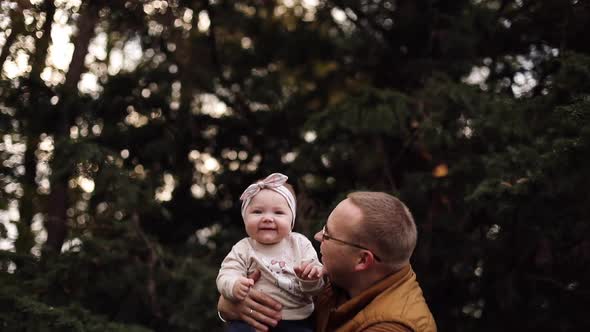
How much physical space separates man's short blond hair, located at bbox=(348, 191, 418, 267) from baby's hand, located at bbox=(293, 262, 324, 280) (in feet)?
0.73

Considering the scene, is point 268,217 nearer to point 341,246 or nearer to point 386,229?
point 341,246

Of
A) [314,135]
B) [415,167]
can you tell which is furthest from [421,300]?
[415,167]

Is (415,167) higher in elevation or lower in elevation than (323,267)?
lower

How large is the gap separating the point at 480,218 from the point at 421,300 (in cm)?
207

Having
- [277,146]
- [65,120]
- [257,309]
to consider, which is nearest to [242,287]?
[257,309]

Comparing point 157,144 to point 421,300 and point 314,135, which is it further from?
point 421,300

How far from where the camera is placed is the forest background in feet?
12.1

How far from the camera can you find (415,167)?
5.16 metres

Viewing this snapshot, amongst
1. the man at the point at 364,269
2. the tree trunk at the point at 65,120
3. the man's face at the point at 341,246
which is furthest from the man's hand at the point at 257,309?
the tree trunk at the point at 65,120

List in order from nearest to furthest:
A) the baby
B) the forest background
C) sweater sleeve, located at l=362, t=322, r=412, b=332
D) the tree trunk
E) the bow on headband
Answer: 1. sweater sleeve, located at l=362, t=322, r=412, b=332
2. the baby
3. the bow on headband
4. the forest background
5. the tree trunk

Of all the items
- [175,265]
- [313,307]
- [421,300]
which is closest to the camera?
[421,300]

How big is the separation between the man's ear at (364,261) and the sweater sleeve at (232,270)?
1.59 ft

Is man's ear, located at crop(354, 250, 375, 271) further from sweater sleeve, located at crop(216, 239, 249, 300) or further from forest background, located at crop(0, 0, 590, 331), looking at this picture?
forest background, located at crop(0, 0, 590, 331)

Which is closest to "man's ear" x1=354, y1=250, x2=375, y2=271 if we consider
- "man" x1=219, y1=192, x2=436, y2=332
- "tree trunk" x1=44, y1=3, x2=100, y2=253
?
"man" x1=219, y1=192, x2=436, y2=332
